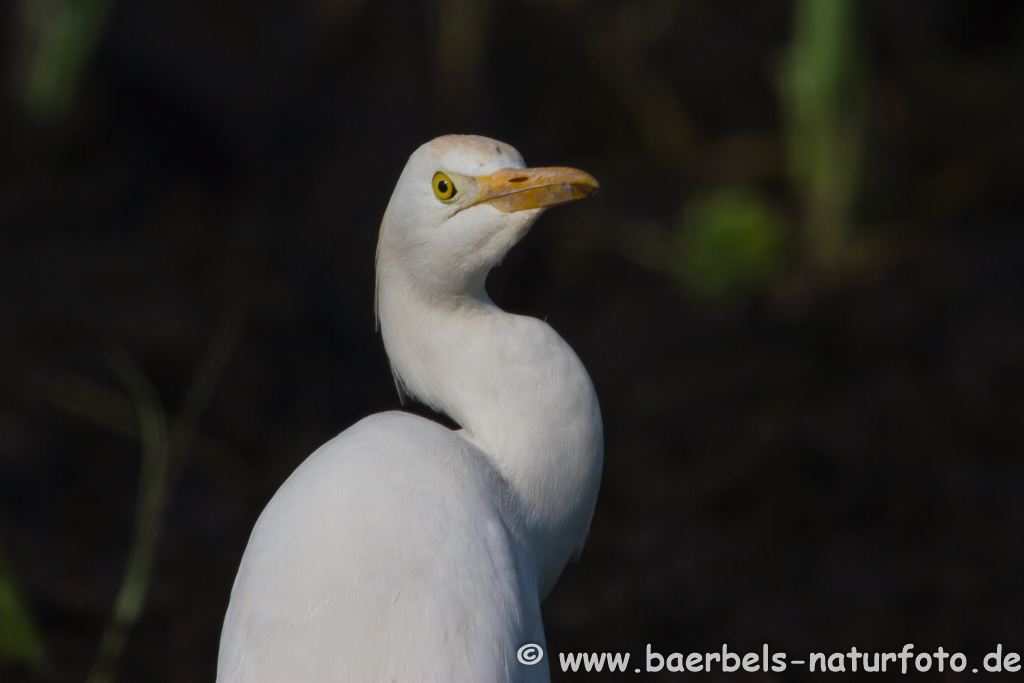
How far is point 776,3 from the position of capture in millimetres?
4875

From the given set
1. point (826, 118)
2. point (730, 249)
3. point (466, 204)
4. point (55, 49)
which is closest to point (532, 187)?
point (466, 204)

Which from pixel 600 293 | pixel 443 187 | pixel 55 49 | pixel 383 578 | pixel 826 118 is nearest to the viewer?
pixel 383 578

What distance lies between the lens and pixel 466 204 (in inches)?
59.7

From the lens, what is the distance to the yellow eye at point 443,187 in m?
1.52

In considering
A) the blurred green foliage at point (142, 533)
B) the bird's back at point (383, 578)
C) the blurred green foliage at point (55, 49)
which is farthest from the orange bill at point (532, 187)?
the blurred green foliage at point (55, 49)

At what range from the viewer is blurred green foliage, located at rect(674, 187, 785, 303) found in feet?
12.1

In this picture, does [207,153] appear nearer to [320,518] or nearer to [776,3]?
[776,3]

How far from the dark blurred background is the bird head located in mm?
645


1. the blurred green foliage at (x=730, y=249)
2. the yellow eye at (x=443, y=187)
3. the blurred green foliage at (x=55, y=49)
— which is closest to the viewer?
the yellow eye at (x=443, y=187)

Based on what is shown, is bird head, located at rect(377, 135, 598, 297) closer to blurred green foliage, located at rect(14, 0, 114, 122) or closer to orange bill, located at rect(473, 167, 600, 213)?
orange bill, located at rect(473, 167, 600, 213)

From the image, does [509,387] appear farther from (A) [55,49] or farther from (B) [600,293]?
(A) [55,49]

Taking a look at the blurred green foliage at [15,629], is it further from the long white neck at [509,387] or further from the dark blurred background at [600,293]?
the long white neck at [509,387]

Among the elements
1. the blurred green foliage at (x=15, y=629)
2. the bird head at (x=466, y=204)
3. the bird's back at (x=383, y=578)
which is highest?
the bird head at (x=466, y=204)

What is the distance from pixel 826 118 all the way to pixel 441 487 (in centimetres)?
241
